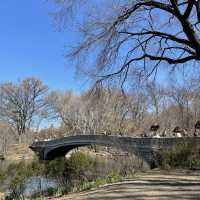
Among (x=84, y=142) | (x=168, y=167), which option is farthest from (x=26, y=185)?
(x=84, y=142)


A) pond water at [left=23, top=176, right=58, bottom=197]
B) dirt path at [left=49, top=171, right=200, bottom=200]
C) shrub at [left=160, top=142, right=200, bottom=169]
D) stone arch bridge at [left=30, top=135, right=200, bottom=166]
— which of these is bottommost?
pond water at [left=23, top=176, right=58, bottom=197]

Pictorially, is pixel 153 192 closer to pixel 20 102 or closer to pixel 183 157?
pixel 183 157

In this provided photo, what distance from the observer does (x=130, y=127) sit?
70.2 meters

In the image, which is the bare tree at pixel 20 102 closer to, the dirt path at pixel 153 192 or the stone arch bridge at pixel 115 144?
the stone arch bridge at pixel 115 144

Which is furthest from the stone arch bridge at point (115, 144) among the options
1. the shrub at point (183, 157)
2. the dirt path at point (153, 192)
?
the dirt path at point (153, 192)

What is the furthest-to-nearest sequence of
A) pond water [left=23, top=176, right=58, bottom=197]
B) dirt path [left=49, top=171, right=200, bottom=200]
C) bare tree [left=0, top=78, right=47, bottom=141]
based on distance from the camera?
bare tree [left=0, top=78, right=47, bottom=141]
pond water [left=23, top=176, right=58, bottom=197]
dirt path [left=49, top=171, right=200, bottom=200]

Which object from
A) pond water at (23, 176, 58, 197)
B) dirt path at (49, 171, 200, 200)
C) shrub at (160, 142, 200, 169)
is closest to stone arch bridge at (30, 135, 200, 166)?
shrub at (160, 142, 200, 169)

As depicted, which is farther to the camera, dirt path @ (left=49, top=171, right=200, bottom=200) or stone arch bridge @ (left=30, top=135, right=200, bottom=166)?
stone arch bridge @ (left=30, top=135, right=200, bottom=166)

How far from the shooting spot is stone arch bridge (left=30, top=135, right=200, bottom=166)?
32406mm

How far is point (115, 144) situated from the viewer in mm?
41500

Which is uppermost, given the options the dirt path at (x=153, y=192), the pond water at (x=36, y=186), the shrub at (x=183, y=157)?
the shrub at (x=183, y=157)

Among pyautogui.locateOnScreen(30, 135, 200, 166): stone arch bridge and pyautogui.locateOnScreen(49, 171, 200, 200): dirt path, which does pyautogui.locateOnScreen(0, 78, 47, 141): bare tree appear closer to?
pyautogui.locateOnScreen(30, 135, 200, 166): stone arch bridge

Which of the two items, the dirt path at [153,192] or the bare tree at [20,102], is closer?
the dirt path at [153,192]

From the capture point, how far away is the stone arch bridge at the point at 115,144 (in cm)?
3241
